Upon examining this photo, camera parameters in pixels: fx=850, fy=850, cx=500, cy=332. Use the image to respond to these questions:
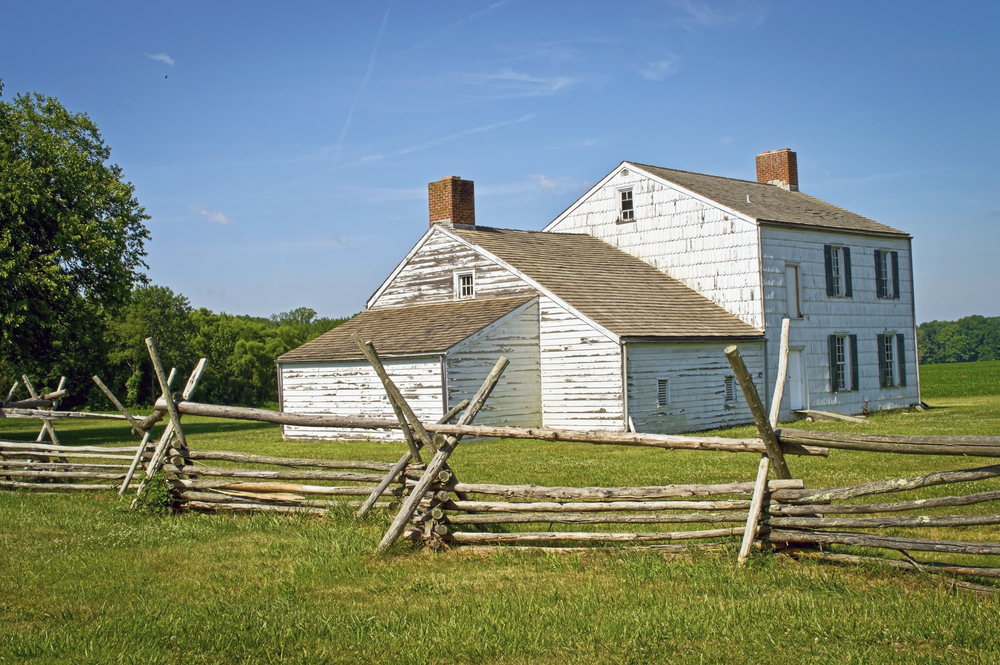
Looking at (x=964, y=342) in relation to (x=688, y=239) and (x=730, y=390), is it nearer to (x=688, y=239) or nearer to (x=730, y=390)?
(x=688, y=239)

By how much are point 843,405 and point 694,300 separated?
6334mm

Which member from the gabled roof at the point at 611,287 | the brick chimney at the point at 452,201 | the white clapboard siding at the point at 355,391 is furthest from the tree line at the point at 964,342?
the white clapboard siding at the point at 355,391

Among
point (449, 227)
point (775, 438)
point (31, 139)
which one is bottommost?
point (775, 438)

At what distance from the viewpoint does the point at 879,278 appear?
28969 millimetres

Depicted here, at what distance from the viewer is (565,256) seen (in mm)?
25797

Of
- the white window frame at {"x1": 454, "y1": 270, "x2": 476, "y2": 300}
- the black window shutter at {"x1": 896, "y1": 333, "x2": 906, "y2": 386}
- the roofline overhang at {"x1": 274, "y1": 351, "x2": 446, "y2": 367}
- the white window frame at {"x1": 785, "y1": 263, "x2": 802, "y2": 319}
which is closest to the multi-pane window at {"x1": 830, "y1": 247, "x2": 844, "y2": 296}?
the white window frame at {"x1": 785, "y1": 263, "x2": 802, "y2": 319}

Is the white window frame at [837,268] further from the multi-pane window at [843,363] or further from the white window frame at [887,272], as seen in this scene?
the white window frame at [887,272]

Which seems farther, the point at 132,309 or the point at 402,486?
the point at 132,309

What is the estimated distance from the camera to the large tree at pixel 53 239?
82.6ft

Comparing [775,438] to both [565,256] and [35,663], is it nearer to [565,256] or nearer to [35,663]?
[35,663]

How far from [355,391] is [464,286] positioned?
4.51 m

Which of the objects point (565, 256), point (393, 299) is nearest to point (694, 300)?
point (565, 256)

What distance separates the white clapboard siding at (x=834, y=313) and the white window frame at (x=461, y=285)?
8451mm

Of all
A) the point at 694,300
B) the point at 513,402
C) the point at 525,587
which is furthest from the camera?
the point at 694,300
